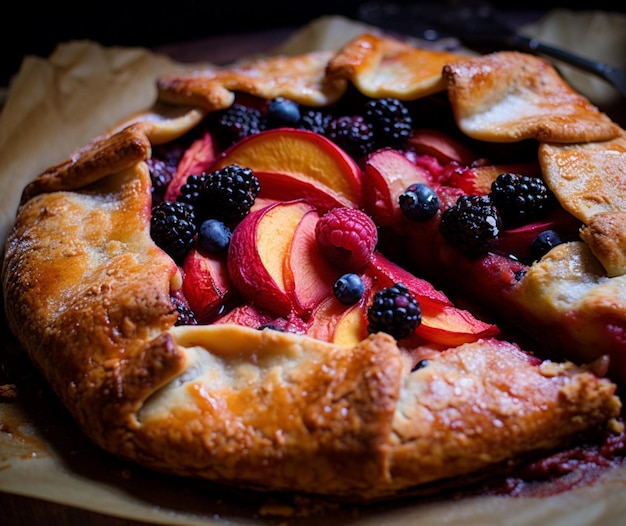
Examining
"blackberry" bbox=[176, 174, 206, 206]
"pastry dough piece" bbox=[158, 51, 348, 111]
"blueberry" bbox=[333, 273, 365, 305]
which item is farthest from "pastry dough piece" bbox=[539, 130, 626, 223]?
"blackberry" bbox=[176, 174, 206, 206]

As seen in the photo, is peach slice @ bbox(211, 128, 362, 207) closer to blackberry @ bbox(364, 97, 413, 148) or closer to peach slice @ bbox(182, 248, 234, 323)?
blackberry @ bbox(364, 97, 413, 148)

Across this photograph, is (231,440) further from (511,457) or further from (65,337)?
(511,457)

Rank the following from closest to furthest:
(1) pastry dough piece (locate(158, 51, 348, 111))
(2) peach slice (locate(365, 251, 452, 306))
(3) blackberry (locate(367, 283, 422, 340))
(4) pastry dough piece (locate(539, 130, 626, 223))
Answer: (3) blackberry (locate(367, 283, 422, 340))
(2) peach slice (locate(365, 251, 452, 306))
(4) pastry dough piece (locate(539, 130, 626, 223))
(1) pastry dough piece (locate(158, 51, 348, 111))

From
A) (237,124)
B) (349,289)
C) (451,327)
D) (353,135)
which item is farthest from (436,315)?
(237,124)

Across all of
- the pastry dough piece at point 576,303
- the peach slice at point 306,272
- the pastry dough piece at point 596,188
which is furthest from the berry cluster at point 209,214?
the pastry dough piece at point 596,188

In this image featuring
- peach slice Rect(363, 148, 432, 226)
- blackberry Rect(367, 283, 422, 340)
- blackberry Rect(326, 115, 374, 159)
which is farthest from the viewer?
blackberry Rect(326, 115, 374, 159)

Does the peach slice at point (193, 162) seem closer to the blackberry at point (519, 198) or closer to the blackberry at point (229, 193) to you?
the blackberry at point (229, 193)
